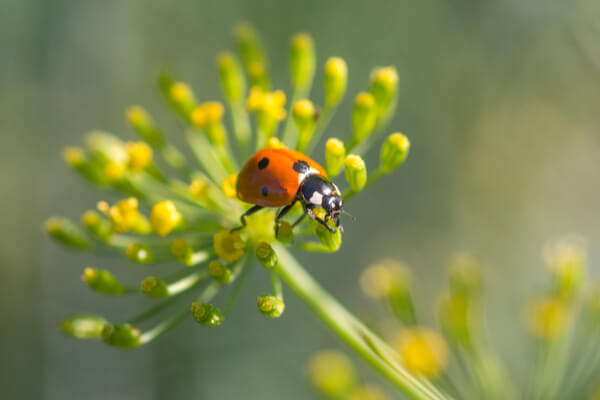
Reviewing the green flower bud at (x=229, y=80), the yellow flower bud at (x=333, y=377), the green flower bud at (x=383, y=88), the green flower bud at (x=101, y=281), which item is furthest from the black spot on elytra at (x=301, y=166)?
the yellow flower bud at (x=333, y=377)

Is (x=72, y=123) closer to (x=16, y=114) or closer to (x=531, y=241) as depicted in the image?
(x=16, y=114)

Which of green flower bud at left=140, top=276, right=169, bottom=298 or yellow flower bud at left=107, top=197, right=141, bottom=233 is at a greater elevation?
yellow flower bud at left=107, top=197, right=141, bottom=233

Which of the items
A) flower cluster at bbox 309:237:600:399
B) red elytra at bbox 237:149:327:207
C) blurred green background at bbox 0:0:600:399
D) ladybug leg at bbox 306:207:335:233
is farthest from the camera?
blurred green background at bbox 0:0:600:399

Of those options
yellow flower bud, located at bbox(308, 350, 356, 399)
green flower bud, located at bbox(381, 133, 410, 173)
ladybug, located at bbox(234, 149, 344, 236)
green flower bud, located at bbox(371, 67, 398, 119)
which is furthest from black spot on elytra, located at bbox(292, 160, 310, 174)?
yellow flower bud, located at bbox(308, 350, 356, 399)

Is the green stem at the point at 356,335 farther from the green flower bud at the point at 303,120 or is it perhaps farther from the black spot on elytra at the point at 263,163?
the green flower bud at the point at 303,120

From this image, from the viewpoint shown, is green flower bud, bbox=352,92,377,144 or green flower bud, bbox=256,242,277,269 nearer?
green flower bud, bbox=256,242,277,269

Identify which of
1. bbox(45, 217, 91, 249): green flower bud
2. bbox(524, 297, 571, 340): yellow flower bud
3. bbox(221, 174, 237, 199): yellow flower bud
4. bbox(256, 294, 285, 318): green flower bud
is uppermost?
bbox(45, 217, 91, 249): green flower bud

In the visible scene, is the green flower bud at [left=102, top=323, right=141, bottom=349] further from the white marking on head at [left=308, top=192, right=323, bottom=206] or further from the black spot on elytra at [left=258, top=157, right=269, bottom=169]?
the white marking on head at [left=308, top=192, right=323, bottom=206]

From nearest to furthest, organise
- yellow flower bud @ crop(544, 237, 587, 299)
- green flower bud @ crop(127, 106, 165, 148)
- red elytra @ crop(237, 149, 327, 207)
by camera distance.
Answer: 1. red elytra @ crop(237, 149, 327, 207)
2. yellow flower bud @ crop(544, 237, 587, 299)
3. green flower bud @ crop(127, 106, 165, 148)
